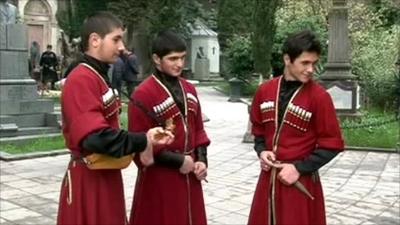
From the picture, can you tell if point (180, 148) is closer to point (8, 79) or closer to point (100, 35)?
point (100, 35)

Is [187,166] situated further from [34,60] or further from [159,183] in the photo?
[34,60]

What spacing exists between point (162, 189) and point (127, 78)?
9.29 m

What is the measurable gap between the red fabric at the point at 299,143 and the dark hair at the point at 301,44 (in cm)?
21

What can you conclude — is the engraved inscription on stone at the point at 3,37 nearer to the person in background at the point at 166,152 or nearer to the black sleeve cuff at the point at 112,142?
the person in background at the point at 166,152

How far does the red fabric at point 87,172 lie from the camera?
9.55 feet

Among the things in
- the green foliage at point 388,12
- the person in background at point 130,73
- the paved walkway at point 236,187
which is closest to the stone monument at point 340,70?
the paved walkway at point 236,187

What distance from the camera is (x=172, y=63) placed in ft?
11.6

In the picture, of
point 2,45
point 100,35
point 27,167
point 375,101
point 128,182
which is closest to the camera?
point 100,35

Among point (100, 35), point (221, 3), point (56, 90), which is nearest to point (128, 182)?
point (100, 35)

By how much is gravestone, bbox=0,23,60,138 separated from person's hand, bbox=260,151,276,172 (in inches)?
334

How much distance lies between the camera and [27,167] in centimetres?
888

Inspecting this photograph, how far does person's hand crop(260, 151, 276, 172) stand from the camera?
11.4 ft

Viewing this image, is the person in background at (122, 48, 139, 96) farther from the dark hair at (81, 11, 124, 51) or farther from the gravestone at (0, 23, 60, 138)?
the dark hair at (81, 11, 124, 51)

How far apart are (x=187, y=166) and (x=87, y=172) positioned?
659 millimetres
